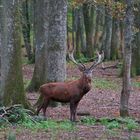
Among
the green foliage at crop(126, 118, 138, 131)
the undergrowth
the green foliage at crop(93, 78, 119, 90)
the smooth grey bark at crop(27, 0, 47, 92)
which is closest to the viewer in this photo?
the green foliage at crop(126, 118, 138, 131)

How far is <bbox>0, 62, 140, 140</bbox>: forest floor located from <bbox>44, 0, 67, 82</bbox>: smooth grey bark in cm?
111

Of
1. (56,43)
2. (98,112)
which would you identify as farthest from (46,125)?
(56,43)

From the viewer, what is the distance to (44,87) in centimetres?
1486

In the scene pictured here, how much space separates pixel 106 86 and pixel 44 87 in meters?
10.5

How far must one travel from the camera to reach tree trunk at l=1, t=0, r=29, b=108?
14.8 m

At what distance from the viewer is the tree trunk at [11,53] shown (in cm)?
1477

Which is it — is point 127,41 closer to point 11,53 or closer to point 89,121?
point 89,121

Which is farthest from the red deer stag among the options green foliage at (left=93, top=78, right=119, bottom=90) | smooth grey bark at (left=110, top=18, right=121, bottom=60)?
smooth grey bark at (left=110, top=18, right=121, bottom=60)

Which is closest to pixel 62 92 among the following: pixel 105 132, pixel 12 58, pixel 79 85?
pixel 79 85

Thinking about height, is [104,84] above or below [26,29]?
below

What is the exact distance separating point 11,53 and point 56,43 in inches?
116

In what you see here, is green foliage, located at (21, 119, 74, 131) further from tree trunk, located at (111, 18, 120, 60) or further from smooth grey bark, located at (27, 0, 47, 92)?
tree trunk, located at (111, 18, 120, 60)

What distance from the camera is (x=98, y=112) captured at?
56.2 ft

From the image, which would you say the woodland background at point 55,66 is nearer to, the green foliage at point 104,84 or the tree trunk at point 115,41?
the green foliage at point 104,84
